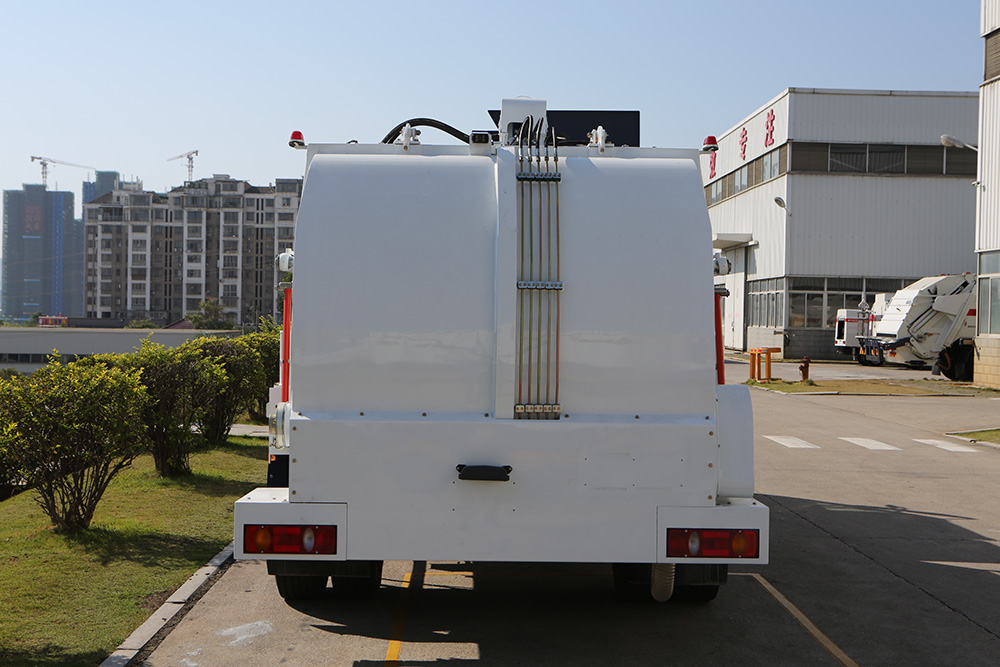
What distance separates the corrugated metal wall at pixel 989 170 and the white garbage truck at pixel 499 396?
29156 millimetres

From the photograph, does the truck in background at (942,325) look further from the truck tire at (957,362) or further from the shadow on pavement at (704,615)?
the shadow on pavement at (704,615)

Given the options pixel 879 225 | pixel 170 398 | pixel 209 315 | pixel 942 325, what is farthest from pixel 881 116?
pixel 209 315

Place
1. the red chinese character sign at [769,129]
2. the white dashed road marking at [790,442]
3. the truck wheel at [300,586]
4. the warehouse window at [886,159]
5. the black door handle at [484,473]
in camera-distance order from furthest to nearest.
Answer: the red chinese character sign at [769,129] → the warehouse window at [886,159] → the white dashed road marking at [790,442] → the truck wheel at [300,586] → the black door handle at [484,473]

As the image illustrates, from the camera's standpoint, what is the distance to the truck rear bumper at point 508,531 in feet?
17.1

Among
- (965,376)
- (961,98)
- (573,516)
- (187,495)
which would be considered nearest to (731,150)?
(961,98)

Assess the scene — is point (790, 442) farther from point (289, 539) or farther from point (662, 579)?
point (289, 539)

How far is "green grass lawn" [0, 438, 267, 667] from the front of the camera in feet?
19.0

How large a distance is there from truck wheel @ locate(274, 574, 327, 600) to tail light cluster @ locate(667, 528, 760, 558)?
2401mm

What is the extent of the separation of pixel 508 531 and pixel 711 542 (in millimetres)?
1123

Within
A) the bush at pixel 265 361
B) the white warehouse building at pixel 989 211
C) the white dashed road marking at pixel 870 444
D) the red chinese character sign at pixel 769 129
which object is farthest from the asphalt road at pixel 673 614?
the red chinese character sign at pixel 769 129

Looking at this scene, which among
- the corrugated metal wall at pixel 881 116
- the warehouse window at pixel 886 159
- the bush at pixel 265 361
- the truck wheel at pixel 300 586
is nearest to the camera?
the truck wheel at pixel 300 586

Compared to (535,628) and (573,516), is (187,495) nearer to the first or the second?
(535,628)

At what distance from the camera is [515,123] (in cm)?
684

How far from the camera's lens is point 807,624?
6.56 m
